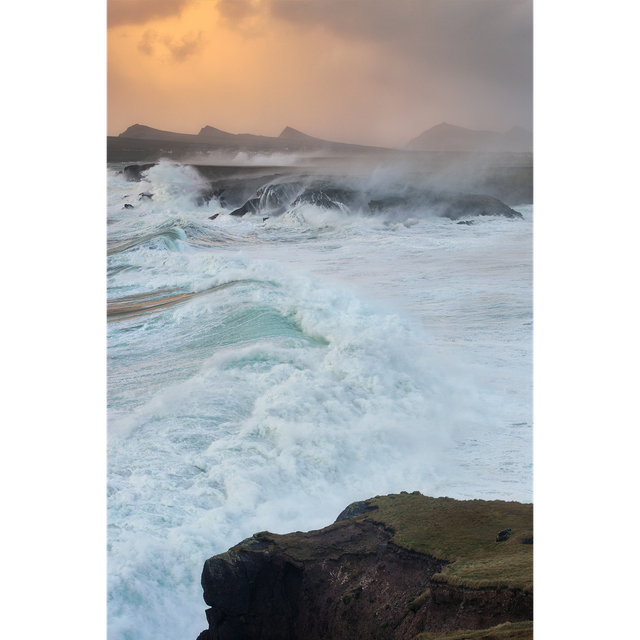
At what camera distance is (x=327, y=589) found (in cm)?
375

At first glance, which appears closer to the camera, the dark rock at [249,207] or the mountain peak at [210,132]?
the mountain peak at [210,132]

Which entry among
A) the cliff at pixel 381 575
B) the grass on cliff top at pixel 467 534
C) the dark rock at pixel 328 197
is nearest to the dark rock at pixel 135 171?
the dark rock at pixel 328 197

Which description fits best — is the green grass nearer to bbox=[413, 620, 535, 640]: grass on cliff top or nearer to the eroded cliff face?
the eroded cliff face

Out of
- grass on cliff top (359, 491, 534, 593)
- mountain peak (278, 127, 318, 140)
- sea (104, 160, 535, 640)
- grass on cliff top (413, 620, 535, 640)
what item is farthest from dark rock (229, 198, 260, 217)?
grass on cliff top (413, 620, 535, 640)

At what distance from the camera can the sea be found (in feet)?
13.8

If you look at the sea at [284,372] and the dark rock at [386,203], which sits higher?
the dark rock at [386,203]

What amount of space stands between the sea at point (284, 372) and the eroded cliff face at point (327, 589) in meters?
0.16

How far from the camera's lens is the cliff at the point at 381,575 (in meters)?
3.30

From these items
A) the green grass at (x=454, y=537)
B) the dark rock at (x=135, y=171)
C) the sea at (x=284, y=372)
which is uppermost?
the dark rock at (x=135, y=171)

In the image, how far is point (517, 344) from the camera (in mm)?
5176

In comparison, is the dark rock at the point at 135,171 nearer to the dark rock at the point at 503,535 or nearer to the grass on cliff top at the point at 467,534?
the grass on cliff top at the point at 467,534
